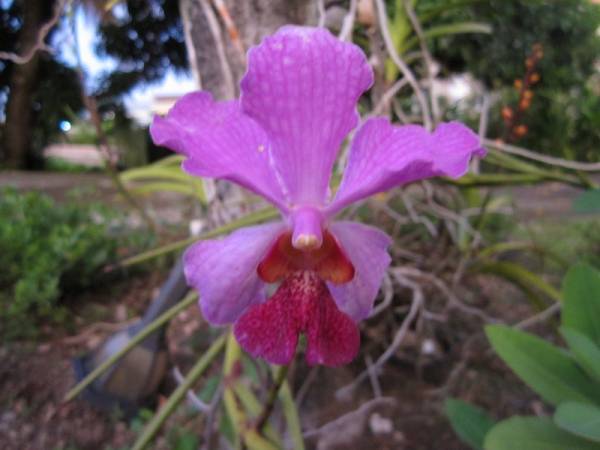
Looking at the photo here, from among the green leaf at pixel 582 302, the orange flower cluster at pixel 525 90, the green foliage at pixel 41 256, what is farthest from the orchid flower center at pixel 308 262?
the green foliage at pixel 41 256

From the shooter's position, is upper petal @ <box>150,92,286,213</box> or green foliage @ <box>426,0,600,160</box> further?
green foliage @ <box>426,0,600,160</box>

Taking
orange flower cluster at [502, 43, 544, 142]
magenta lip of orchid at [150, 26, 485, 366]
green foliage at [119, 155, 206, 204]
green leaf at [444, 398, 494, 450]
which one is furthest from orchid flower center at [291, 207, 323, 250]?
green foliage at [119, 155, 206, 204]

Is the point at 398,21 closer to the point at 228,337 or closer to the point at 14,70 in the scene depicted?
the point at 228,337

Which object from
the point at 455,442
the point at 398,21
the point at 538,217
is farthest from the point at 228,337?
the point at 538,217

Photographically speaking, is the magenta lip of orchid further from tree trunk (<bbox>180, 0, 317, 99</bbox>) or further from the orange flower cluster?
the orange flower cluster

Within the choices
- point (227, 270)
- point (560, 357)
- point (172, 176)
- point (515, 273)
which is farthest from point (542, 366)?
point (172, 176)

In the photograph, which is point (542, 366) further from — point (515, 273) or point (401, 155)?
point (515, 273)
